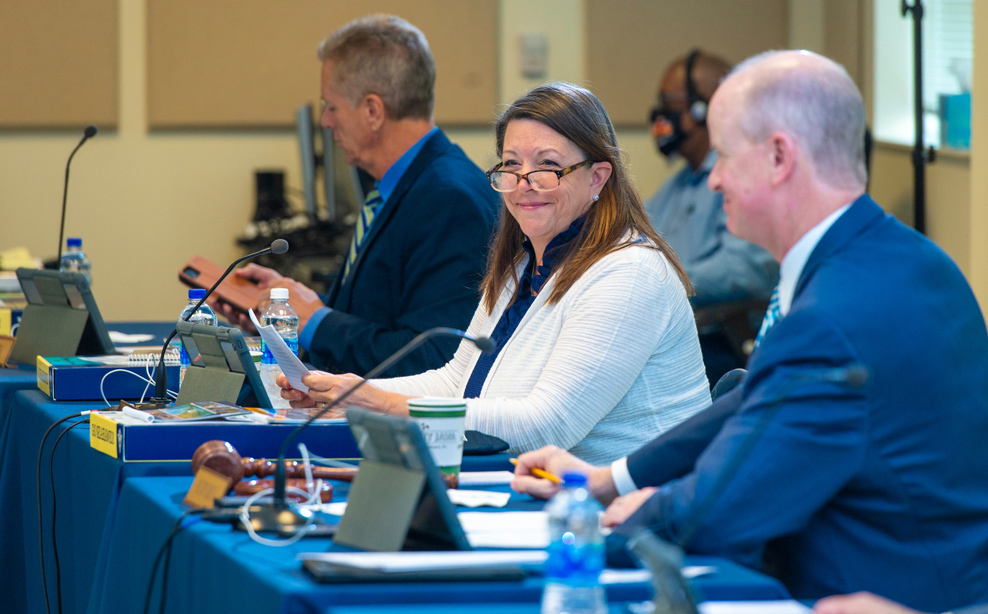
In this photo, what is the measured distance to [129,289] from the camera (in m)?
5.39

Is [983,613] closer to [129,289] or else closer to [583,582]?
[583,582]

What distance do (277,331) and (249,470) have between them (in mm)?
745

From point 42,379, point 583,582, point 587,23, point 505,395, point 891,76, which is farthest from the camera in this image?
point 587,23

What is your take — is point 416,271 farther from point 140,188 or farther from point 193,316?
point 140,188

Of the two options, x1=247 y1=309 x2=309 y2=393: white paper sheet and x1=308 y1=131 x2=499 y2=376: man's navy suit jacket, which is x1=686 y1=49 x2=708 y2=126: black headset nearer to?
x1=308 y1=131 x2=499 y2=376: man's navy suit jacket

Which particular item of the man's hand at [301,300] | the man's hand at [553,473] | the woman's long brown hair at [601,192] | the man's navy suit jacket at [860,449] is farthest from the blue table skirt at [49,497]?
the man's navy suit jacket at [860,449]

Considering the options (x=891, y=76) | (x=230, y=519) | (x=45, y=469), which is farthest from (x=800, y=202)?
(x=891, y=76)

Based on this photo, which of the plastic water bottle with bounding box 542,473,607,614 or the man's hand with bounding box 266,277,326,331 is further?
the man's hand with bounding box 266,277,326,331

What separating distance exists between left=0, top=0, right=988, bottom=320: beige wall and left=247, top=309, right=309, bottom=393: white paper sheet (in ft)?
10.3

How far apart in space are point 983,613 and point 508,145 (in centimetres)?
129

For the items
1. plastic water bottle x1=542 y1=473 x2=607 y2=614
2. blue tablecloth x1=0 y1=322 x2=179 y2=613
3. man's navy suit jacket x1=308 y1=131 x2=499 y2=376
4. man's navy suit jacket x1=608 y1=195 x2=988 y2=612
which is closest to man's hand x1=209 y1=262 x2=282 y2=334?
man's navy suit jacket x1=308 y1=131 x2=499 y2=376

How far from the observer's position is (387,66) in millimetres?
3055

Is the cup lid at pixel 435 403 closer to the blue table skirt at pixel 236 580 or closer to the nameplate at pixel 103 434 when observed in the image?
the blue table skirt at pixel 236 580

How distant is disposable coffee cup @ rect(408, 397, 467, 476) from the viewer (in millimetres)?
1562
